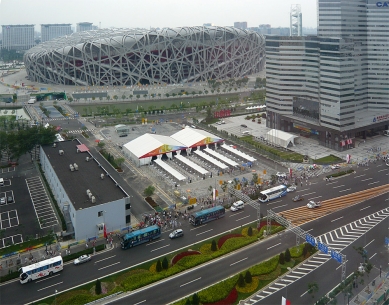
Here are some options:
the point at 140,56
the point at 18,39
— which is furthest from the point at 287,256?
the point at 18,39

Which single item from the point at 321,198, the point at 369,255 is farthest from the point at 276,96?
the point at 369,255

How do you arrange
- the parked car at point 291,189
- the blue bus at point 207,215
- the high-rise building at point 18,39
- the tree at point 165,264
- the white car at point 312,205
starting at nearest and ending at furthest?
the tree at point 165,264, the blue bus at point 207,215, the white car at point 312,205, the parked car at point 291,189, the high-rise building at point 18,39

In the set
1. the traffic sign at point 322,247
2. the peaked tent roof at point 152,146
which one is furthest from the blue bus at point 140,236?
the peaked tent roof at point 152,146

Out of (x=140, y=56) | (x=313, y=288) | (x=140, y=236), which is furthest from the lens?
(x=140, y=56)

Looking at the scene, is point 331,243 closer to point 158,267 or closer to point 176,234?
point 176,234

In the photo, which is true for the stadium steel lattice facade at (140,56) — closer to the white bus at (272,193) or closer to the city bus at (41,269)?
the white bus at (272,193)

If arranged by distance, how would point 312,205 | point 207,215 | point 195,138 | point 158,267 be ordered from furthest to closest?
point 195,138
point 312,205
point 207,215
point 158,267
